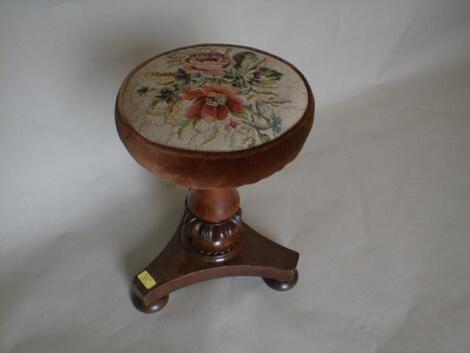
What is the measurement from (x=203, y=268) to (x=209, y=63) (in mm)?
471

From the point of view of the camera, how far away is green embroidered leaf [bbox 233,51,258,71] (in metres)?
1.01

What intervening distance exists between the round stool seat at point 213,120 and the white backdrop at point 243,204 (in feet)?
1.36

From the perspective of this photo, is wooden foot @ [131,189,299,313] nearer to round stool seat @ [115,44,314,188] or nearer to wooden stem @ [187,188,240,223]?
wooden stem @ [187,188,240,223]

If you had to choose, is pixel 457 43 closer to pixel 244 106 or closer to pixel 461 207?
pixel 461 207

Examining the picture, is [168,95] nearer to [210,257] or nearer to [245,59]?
[245,59]

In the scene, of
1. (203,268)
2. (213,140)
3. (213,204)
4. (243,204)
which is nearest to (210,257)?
(203,268)

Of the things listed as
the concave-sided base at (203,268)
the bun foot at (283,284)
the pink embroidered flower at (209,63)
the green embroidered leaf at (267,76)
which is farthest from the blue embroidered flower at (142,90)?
the bun foot at (283,284)

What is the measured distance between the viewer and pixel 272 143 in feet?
2.73

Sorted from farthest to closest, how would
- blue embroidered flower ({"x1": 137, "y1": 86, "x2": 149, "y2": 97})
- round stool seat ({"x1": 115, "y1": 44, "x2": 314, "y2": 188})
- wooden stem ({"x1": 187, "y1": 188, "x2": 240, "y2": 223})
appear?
wooden stem ({"x1": 187, "y1": 188, "x2": 240, "y2": 223})
blue embroidered flower ({"x1": 137, "y1": 86, "x2": 149, "y2": 97})
round stool seat ({"x1": 115, "y1": 44, "x2": 314, "y2": 188})

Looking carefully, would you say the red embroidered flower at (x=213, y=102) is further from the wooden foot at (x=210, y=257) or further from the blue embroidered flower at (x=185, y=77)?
the wooden foot at (x=210, y=257)

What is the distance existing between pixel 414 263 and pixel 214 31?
888mm

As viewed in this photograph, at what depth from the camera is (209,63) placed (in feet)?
3.32

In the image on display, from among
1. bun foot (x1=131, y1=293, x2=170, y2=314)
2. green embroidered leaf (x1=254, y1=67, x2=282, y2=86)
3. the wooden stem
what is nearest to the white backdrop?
bun foot (x1=131, y1=293, x2=170, y2=314)

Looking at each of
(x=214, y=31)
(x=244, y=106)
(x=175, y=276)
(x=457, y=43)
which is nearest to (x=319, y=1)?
(x=214, y=31)
